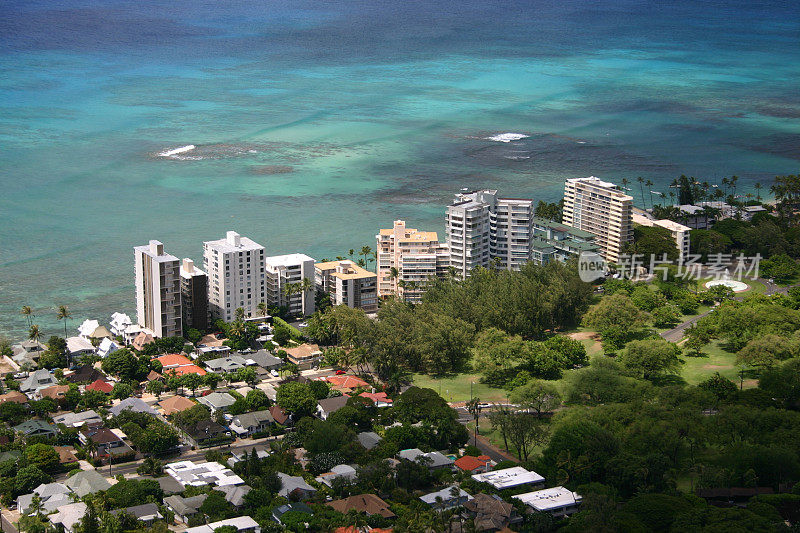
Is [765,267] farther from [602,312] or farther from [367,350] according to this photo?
[367,350]

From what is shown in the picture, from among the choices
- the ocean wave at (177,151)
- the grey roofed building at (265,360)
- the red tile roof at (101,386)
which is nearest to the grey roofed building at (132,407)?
the red tile roof at (101,386)

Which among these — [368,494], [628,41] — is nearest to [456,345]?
[368,494]

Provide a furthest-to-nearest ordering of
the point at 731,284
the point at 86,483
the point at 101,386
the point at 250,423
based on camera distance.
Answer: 1. the point at 731,284
2. the point at 101,386
3. the point at 250,423
4. the point at 86,483

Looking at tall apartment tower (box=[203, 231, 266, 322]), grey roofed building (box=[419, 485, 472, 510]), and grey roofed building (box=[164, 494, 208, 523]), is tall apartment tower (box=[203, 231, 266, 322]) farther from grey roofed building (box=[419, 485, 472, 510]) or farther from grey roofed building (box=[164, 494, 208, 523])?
grey roofed building (box=[419, 485, 472, 510])

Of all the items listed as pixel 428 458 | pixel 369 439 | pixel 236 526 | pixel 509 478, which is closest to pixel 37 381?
pixel 369 439

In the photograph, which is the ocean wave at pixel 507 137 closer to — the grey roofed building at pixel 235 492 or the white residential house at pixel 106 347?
the white residential house at pixel 106 347

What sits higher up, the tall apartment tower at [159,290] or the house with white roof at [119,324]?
the tall apartment tower at [159,290]

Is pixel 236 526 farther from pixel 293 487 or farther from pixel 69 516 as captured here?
pixel 69 516
